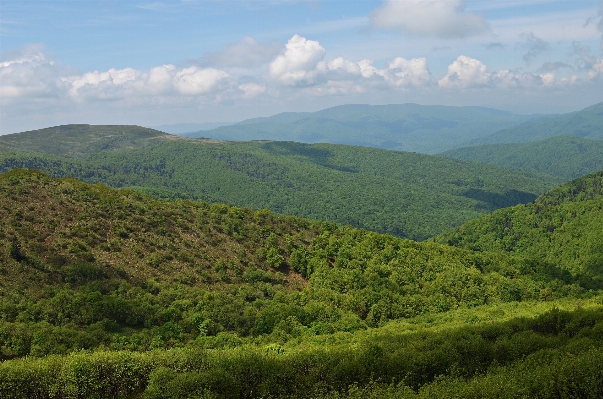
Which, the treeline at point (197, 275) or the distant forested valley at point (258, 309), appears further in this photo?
the treeline at point (197, 275)

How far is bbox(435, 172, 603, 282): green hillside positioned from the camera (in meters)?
121

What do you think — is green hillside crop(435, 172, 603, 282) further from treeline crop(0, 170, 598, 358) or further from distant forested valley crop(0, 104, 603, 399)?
treeline crop(0, 170, 598, 358)

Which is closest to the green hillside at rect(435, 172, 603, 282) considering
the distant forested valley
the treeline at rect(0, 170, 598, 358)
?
the distant forested valley

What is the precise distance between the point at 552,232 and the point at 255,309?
121167 mm

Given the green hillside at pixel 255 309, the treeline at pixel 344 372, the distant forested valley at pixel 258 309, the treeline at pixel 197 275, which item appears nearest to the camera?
the treeline at pixel 344 372

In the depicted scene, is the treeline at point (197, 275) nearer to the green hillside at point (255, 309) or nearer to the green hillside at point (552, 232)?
the green hillside at point (255, 309)

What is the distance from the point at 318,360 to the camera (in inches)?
1464

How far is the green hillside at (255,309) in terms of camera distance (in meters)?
33.6

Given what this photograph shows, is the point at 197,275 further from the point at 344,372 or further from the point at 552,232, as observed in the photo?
the point at 552,232

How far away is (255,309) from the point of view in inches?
2404

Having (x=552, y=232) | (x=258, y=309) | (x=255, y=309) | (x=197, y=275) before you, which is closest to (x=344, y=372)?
(x=255, y=309)

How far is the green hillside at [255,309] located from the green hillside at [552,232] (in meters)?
32.3

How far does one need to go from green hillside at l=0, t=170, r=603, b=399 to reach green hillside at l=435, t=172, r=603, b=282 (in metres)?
32.3

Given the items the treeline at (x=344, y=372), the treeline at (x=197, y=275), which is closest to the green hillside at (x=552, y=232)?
the treeline at (x=197, y=275)
